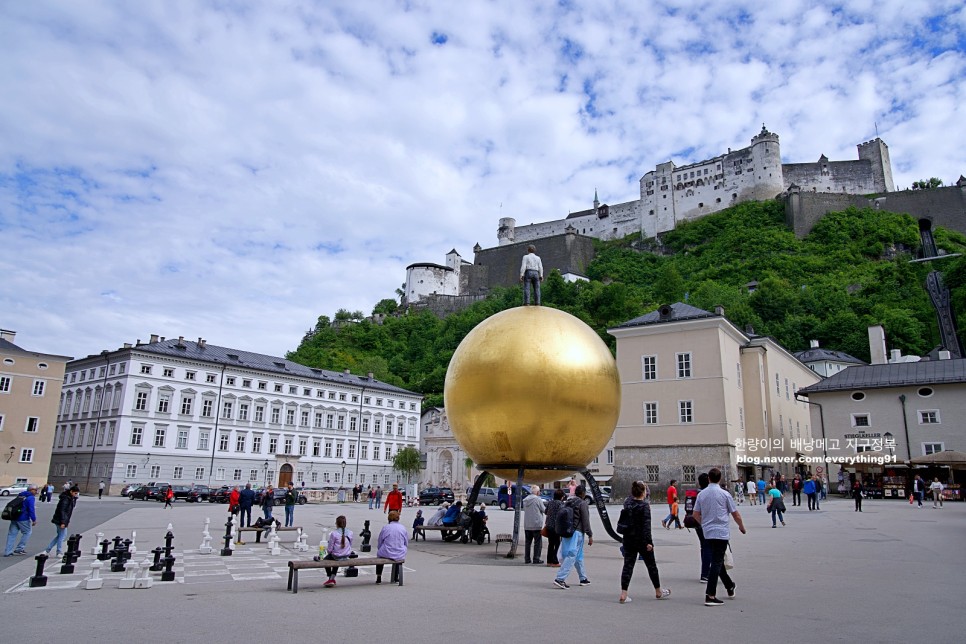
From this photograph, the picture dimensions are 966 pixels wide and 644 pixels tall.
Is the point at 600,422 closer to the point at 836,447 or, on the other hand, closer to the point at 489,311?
the point at 836,447

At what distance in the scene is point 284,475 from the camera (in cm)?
5844

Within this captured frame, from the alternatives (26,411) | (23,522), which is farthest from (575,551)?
(26,411)

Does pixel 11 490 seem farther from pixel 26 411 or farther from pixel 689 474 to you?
pixel 689 474

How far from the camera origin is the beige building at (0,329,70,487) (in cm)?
4472

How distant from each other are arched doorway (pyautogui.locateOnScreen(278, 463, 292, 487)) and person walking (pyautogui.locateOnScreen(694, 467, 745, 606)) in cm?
5497

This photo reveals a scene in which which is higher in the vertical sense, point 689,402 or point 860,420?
point 689,402

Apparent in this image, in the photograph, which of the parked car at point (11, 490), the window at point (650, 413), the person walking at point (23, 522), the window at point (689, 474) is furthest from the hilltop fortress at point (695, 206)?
the person walking at point (23, 522)

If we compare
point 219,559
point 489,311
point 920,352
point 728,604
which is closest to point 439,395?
point 489,311

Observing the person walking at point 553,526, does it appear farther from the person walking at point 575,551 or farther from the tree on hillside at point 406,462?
the tree on hillside at point 406,462

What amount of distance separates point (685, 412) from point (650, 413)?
6.41 feet

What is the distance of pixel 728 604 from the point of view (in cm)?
789

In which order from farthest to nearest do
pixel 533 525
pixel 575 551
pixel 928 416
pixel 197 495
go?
pixel 197 495 < pixel 928 416 < pixel 533 525 < pixel 575 551

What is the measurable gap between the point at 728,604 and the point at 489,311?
93948mm

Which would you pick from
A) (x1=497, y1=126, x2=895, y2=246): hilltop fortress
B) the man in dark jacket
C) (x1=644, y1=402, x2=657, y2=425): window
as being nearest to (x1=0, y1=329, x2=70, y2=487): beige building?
the man in dark jacket
